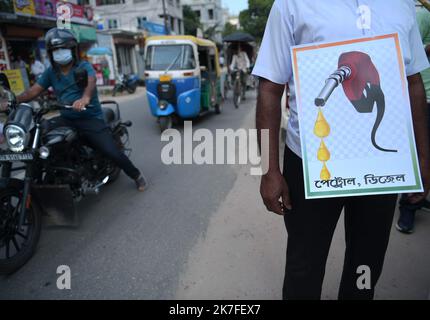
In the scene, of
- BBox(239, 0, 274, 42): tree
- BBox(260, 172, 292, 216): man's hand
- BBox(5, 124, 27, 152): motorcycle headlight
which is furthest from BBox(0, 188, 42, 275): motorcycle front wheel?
BBox(239, 0, 274, 42): tree

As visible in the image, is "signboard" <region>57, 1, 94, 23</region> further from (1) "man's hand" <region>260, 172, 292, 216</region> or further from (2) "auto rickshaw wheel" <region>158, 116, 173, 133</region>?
(1) "man's hand" <region>260, 172, 292, 216</region>

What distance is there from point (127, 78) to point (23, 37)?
4435mm

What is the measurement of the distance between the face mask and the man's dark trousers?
Result: 232 cm

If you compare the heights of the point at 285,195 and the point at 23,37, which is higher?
the point at 23,37

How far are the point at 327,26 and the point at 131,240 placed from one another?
230 cm

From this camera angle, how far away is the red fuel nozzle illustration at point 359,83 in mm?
1145

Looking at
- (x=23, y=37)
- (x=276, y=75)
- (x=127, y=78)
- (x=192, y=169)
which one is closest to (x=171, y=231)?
(x=192, y=169)

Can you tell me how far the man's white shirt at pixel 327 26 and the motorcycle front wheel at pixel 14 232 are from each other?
2.09 m

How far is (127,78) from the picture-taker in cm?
1548

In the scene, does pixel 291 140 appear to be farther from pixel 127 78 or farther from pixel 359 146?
Result: pixel 127 78

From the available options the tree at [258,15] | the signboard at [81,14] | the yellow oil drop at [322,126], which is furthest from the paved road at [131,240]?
the signboard at [81,14]

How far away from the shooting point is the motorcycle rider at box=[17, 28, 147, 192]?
9.29 ft

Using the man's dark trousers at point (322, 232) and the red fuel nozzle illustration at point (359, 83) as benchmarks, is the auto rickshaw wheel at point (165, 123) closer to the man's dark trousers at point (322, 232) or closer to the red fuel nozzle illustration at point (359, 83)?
the man's dark trousers at point (322, 232)
